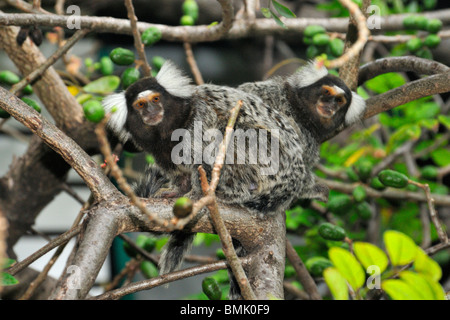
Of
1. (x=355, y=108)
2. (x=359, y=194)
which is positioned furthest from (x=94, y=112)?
(x=359, y=194)

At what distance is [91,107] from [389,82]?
1858mm

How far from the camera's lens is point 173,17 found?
4406 millimetres

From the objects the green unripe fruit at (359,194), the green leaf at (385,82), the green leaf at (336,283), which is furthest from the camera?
the green leaf at (385,82)

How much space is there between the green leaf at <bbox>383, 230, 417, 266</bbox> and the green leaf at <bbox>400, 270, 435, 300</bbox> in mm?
95

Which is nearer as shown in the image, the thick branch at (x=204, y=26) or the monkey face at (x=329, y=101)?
the thick branch at (x=204, y=26)

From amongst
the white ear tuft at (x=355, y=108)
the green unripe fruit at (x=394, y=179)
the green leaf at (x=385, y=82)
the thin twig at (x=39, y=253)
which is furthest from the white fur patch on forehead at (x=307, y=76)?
the thin twig at (x=39, y=253)

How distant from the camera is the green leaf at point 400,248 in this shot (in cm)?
122

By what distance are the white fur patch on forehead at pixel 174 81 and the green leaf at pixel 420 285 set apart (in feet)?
4.91

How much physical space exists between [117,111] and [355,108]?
1196 millimetres

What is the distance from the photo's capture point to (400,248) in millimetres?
1232

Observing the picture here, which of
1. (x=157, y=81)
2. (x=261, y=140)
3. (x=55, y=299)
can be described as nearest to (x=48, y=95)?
(x=157, y=81)

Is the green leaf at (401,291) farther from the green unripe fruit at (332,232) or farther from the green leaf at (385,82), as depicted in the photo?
the green leaf at (385,82)

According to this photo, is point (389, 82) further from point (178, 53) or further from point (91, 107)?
point (178, 53)

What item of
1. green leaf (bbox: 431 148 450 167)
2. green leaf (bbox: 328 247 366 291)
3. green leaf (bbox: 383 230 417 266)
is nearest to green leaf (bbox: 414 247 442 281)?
green leaf (bbox: 383 230 417 266)
